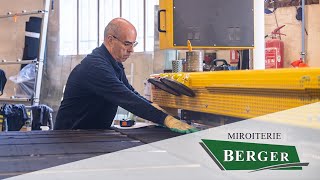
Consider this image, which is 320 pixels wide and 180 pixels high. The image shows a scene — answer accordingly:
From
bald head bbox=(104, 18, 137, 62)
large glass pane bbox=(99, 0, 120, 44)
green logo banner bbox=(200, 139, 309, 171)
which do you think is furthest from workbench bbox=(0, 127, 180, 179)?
large glass pane bbox=(99, 0, 120, 44)

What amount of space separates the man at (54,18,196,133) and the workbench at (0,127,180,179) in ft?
0.59

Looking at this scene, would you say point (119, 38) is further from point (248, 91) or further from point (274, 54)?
point (274, 54)

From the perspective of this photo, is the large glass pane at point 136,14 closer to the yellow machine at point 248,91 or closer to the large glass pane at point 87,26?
the large glass pane at point 87,26

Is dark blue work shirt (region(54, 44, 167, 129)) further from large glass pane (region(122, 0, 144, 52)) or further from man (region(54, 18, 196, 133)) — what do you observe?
large glass pane (region(122, 0, 144, 52))

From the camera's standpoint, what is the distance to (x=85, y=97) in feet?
8.29

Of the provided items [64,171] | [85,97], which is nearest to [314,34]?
[85,97]

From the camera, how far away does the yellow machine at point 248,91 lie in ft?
4.25

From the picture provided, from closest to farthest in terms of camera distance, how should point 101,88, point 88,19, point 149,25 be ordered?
point 101,88 < point 149,25 < point 88,19

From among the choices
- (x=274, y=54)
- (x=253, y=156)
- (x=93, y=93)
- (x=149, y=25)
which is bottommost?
(x=253, y=156)

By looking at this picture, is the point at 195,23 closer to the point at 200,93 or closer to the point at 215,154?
the point at 200,93

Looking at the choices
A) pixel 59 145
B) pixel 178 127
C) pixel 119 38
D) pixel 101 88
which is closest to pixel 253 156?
pixel 178 127

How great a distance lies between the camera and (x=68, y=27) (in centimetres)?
620

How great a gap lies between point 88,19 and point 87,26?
0.31 ft

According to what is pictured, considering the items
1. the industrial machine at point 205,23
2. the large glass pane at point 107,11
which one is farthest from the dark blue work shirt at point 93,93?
the large glass pane at point 107,11
